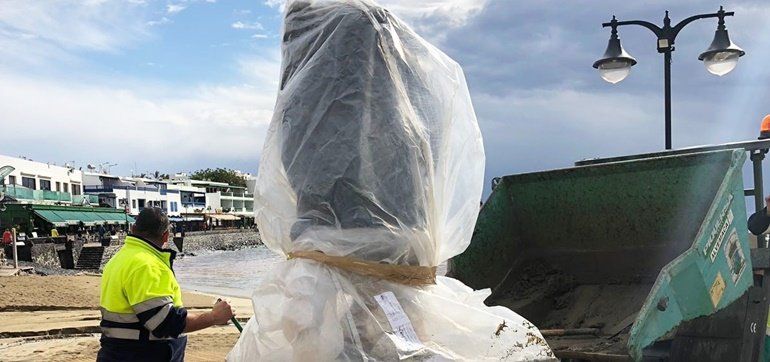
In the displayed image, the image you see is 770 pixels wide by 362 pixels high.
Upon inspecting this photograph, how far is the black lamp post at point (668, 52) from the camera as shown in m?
10.9

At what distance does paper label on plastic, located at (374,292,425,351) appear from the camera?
2.35 m

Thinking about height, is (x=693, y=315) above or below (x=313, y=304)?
below

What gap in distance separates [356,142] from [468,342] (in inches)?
31.1

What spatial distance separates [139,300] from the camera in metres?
3.68

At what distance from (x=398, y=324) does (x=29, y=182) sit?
6881cm

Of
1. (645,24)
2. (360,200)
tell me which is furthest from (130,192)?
(360,200)

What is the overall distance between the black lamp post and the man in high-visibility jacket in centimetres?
884

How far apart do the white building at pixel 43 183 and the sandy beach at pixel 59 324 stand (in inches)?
1579

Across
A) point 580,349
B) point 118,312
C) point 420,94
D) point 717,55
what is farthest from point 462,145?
point 717,55

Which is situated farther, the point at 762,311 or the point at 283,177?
the point at 762,311

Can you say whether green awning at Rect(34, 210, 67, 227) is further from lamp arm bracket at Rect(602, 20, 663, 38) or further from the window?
lamp arm bracket at Rect(602, 20, 663, 38)

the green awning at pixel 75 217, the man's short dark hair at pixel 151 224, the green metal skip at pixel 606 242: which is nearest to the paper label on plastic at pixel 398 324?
the green metal skip at pixel 606 242

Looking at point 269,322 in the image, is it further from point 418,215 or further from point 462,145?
point 462,145

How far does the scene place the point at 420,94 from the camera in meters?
2.66
